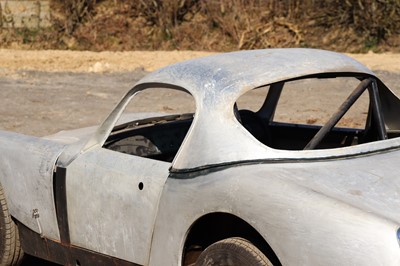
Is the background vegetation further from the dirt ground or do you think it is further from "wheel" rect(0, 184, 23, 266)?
"wheel" rect(0, 184, 23, 266)

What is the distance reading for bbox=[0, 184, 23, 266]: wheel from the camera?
5676mm

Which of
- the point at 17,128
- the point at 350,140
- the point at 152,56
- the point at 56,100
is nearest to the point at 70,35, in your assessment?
the point at 152,56

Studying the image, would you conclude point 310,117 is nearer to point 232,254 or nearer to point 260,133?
point 260,133

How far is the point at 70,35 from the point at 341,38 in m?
6.01

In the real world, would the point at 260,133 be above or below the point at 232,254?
above

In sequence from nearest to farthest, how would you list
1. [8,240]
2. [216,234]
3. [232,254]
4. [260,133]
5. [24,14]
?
[232,254], [216,234], [8,240], [260,133], [24,14]

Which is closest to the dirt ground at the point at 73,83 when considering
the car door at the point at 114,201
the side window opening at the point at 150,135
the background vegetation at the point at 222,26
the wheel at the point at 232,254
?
the background vegetation at the point at 222,26

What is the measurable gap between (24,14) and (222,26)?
4442 mm

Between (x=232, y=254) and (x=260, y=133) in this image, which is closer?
(x=232, y=254)

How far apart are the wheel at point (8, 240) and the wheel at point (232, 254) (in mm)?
1821

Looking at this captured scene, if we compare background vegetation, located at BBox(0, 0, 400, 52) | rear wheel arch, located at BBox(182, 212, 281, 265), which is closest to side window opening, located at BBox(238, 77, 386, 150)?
rear wheel arch, located at BBox(182, 212, 281, 265)

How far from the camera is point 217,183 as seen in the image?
4.22 metres

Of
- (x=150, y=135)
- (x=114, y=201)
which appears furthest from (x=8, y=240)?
(x=114, y=201)

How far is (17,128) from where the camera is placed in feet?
37.0
